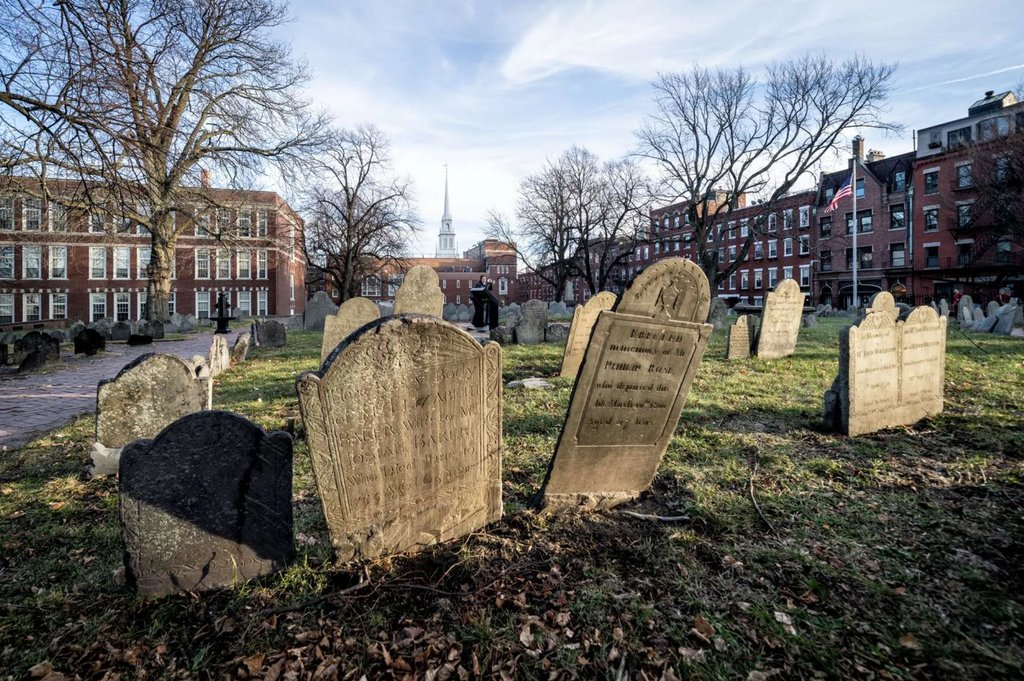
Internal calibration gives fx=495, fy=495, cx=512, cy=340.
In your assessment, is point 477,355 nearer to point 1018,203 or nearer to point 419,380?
point 419,380

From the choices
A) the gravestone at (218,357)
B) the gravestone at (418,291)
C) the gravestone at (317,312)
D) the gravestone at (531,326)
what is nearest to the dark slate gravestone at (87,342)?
the gravestone at (218,357)

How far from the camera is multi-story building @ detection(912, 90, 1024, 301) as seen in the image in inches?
1195

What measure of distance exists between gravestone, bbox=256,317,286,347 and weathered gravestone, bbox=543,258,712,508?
14972 mm

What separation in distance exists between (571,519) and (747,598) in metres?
1.24

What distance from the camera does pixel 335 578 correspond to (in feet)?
9.14

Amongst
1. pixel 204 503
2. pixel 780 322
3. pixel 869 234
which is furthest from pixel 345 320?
pixel 869 234

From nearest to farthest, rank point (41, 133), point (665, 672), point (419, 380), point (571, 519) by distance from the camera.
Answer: point (665, 672) < point (419, 380) < point (571, 519) < point (41, 133)

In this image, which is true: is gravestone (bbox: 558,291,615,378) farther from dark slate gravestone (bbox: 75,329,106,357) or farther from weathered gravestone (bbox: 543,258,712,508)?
dark slate gravestone (bbox: 75,329,106,357)

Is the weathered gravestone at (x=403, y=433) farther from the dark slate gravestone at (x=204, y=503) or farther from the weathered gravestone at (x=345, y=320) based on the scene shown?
the weathered gravestone at (x=345, y=320)

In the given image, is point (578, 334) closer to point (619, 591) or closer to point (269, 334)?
point (619, 591)

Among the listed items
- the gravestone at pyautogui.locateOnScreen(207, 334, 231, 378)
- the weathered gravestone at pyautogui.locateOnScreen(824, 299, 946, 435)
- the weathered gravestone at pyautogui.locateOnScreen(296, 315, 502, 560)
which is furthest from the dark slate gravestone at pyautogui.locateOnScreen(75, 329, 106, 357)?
the weathered gravestone at pyautogui.locateOnScreen(824, 299, 946, 435)

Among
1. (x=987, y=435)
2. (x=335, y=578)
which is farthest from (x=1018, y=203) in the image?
(x=335, y=578)

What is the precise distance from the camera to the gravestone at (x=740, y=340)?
10555 mm

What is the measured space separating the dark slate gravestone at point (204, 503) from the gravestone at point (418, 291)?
9122 millimetres
